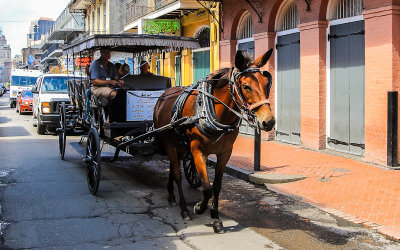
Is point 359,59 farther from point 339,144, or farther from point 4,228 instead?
point 4,228

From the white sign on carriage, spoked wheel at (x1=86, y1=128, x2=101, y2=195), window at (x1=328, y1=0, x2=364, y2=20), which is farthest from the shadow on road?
window at (x1=328, y1=0, x2=364, y2=20)

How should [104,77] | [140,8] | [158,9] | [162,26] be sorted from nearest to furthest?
[104,77] < [158,9] < [162,26] < [140,8]

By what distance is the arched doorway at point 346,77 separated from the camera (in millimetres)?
10555

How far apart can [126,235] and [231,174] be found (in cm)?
438

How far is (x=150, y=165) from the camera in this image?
1030cm

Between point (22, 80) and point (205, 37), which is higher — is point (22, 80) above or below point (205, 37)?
below

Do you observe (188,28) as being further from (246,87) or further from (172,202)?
(246,87)

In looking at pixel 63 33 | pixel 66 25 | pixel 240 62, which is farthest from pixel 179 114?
pixel 66 25

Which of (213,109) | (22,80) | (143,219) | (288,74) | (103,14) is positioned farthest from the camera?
(22,80)

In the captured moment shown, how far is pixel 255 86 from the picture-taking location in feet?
16.9

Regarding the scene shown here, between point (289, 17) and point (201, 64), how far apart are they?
6.00 metres

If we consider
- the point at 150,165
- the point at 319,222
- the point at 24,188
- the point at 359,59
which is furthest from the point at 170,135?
the point at 359,59

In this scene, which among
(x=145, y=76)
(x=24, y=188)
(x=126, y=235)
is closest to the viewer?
(x=126, y=235)

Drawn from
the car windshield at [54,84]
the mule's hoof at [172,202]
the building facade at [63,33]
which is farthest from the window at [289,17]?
the building facade at [63,33]
